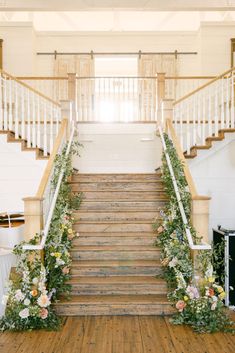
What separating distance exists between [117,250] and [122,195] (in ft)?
4.75

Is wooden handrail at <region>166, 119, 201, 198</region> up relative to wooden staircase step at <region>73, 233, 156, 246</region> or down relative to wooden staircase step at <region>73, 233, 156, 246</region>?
up

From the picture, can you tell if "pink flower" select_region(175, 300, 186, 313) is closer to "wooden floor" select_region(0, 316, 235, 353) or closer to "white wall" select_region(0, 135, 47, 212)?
"wooden floor" select_region(0, 316, 235, 353)

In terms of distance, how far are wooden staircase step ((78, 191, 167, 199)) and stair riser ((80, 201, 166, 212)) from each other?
98mm

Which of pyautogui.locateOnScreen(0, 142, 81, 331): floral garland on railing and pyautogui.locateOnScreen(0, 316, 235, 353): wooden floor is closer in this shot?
pyautogui.locateOnScreen(0, 316, 235, 353): wooden floor

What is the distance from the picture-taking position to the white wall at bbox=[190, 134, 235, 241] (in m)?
7.63

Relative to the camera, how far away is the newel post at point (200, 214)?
4.80 m

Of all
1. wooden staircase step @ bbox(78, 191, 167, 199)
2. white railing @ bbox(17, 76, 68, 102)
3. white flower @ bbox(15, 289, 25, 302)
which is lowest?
white flower @ bbox(15, 289, 25, 302)

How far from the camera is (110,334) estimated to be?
13.6 ft

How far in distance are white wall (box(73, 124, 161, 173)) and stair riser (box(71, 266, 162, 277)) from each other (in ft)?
12.8

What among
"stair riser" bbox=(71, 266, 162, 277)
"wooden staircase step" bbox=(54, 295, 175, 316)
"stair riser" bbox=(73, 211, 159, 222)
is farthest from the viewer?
"stair riser" bbox=(73, 211, 159, 222)

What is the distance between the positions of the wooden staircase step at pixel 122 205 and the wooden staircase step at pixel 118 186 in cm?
43

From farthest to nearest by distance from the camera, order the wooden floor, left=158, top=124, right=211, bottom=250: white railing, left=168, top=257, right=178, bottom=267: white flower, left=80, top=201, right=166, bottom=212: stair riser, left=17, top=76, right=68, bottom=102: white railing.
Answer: left=17, top=76, right=68, bottom=102: white railing → left=80, top=201, right=166, bottom=212: stair riser → left=168, top=257, right=178, bottom=267: white flower → left=158, top=124, right=211, bottom=250: white railing → the wooden floor

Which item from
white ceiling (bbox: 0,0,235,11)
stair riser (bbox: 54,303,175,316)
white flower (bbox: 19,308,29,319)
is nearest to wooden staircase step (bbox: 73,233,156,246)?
stair riser (bbox: 54,303,175,316)

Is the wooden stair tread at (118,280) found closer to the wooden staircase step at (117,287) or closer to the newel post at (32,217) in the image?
the wooden staircase step at (117,287)
